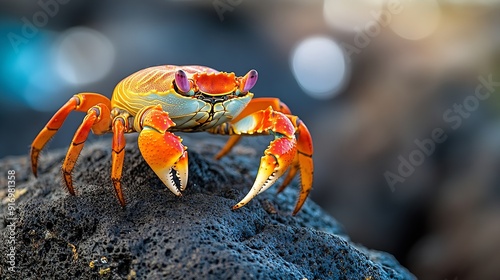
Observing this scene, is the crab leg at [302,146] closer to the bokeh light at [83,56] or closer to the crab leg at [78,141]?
the crab leg at [78,141]

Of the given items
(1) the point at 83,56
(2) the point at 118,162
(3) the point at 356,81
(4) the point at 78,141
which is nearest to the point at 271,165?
(2) the point at 118,162

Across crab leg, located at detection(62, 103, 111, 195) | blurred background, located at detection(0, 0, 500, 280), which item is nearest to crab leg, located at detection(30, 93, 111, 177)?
crab leg, located at detection(62, 103, 111, 195)

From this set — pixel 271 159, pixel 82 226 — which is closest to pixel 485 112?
pixel 271 159

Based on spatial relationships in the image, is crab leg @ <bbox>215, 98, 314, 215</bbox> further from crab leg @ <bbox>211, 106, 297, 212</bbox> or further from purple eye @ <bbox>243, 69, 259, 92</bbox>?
purple eye @ <bbox>243, 69, 259, 92</bbox>

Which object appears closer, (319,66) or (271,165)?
(271,165)

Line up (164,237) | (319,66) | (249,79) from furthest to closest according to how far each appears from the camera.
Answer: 1. (319,66)
2. (249,79)
3. (164,237)

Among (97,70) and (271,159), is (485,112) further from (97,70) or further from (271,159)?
(97,70)

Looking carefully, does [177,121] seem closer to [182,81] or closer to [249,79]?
[182,81]
